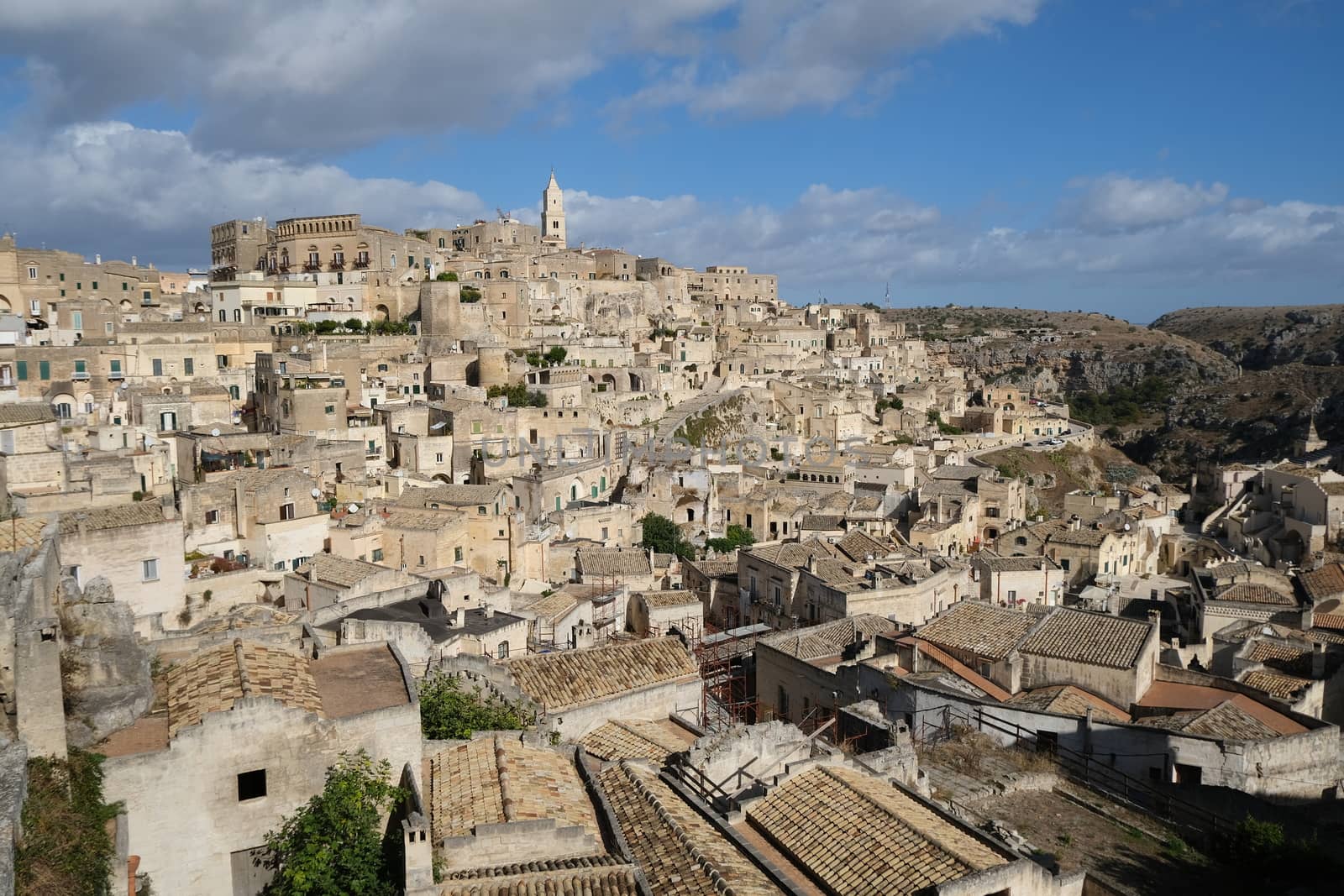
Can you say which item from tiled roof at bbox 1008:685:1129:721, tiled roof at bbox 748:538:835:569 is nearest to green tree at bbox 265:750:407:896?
tiled roof at bbox 1008:685:1129:721

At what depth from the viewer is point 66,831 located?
26.2ft

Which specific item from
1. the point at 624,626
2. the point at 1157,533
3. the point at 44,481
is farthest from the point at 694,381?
the point at 44,481

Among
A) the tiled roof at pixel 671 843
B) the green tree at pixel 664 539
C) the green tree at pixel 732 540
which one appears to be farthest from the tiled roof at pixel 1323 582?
the tiled roof at pixel 671 843

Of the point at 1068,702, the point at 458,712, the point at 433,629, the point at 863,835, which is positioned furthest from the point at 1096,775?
the point at 433,629

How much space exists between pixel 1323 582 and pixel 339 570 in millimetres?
29188

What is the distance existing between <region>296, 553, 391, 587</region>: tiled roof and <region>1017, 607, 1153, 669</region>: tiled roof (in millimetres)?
14451

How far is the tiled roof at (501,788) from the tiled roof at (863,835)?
2.21m

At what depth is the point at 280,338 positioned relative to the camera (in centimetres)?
4825

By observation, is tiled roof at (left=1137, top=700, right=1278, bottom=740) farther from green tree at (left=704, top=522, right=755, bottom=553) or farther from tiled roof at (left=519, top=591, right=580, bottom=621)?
green tree at (left=704, top=522, right=755, bottom=553)

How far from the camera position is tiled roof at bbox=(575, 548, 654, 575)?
29953 mm

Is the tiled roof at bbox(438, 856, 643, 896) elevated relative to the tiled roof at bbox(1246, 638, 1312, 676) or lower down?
elevated

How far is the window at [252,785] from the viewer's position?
30.8 ft

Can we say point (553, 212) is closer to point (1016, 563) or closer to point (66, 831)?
point (1016, 563)

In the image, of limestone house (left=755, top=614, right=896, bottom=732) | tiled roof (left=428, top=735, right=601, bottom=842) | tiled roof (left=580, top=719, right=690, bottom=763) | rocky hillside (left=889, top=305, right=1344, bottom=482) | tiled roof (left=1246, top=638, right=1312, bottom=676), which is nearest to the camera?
tiled roof (left=428, top=735, right=601, bottom=842)
